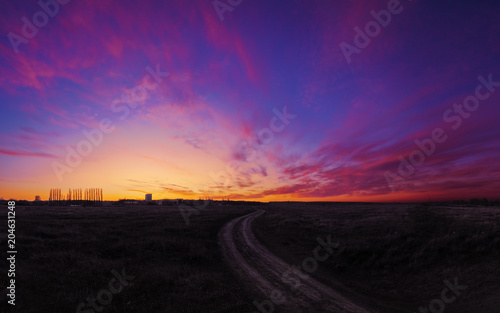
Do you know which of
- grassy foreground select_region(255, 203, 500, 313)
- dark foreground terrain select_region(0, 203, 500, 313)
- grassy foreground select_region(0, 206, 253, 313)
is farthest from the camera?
grassy foreground select_region(255, 203, 500, 313)

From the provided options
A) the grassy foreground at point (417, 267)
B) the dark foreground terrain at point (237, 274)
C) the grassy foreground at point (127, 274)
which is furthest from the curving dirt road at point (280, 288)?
the grassy foreground at point (417, 267)

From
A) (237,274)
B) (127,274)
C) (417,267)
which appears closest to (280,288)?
(237,274)

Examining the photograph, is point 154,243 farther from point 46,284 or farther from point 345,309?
point 345,309

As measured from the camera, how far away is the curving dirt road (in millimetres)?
10531

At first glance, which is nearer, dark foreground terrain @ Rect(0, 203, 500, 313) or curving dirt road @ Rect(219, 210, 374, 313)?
curving dirt road @ Rect(219, 210, 374, 313)

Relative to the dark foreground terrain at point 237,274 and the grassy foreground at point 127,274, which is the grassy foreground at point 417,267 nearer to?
the dark foreground terrain at point 237,274

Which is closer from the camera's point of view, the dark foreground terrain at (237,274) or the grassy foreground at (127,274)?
Answer: the grassy foreground at (127,274)

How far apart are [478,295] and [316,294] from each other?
654 cm

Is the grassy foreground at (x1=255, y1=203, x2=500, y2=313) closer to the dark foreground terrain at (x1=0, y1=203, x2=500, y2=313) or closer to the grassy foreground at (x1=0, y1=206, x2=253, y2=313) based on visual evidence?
the dark foreground terrain at (x1=0, y1=203, x2=500, y2=313)

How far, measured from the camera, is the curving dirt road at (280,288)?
10531 millimetres

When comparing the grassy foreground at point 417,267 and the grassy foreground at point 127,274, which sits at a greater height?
the grassy foreground at point 127,274

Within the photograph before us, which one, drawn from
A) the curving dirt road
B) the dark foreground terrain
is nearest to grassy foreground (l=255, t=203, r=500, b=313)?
A: the dark foreground terrain

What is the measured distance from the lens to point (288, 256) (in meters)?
20.5

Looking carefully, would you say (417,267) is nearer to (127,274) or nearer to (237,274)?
(237,274)
